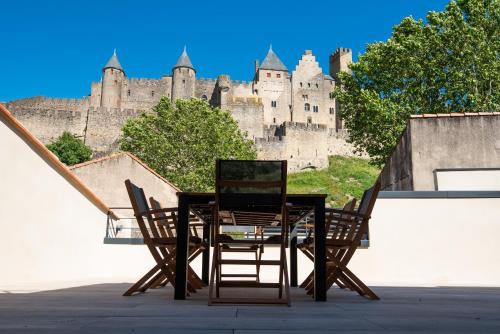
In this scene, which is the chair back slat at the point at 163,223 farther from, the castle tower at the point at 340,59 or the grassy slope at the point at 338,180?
the castle tower at the point at 340,59

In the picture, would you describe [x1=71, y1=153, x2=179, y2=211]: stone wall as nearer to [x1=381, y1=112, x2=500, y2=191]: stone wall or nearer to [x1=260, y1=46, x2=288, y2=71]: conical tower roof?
[x1=381, y1=112, x2=500, y2=191]: stone wall

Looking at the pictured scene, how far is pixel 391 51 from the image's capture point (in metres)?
15.7

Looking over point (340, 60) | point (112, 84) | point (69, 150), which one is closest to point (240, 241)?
point (69, 150)

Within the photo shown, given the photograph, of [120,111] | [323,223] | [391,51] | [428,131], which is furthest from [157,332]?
[120,111]

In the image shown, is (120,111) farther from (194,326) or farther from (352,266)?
(194,326)

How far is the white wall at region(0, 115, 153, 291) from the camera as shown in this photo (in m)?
5.30

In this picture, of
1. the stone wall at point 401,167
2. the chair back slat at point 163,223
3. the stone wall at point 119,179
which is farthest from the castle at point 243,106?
the chair back slat at point 163,223

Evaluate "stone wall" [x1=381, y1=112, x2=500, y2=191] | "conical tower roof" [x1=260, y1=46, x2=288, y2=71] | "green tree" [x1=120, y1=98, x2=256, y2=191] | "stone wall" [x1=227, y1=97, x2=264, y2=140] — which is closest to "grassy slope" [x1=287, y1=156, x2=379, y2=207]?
"stone wall" [x1=227, y1=97, x2=264, y2=140]

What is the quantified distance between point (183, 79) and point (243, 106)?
9.39 meters

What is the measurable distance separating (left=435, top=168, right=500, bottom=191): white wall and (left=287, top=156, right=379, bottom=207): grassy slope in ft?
71.9

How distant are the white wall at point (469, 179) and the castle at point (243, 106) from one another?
97.6 ft

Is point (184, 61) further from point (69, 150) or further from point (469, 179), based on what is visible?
point (469, 179)

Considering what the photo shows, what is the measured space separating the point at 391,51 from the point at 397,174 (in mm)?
6716

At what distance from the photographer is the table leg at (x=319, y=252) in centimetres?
311
